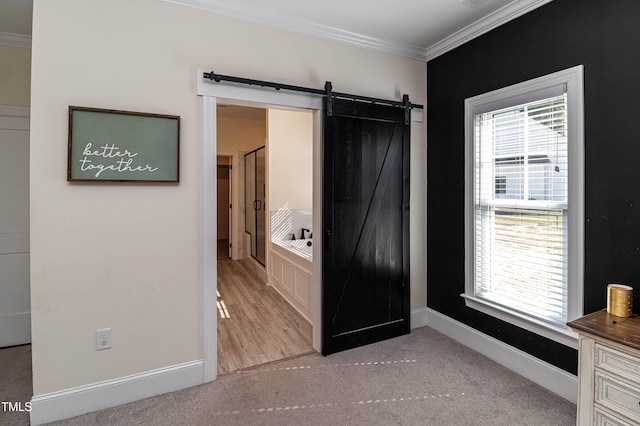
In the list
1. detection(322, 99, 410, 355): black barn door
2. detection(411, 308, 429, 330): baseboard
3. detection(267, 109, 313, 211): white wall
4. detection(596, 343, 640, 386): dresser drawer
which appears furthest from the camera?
detection(267, 109, 313, 211): white wall

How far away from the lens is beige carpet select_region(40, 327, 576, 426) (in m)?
1.97

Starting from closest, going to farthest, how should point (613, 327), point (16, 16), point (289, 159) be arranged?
1. point (613, 327)
2. point (16, 16)
3. point (289, 159)

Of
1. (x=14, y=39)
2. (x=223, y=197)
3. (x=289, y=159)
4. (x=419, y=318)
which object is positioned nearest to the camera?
(x=14, y=39)

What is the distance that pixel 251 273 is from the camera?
5590 mm

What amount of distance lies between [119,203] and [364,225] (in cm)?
186

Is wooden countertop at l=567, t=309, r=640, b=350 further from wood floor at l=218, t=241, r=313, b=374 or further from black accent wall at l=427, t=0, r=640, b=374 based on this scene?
wood floor at l=218, t=241, r=313, b=374

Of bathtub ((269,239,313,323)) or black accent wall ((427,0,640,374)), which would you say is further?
bathtub ((269,239,313,323))

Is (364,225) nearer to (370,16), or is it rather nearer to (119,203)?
(370,16)

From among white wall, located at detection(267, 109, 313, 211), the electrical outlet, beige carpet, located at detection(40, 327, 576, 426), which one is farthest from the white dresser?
white wall, located at detection(267, 109, 313, 211)

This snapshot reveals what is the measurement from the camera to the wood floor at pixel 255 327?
A: 276cm

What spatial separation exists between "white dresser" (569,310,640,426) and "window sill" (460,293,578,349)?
0.50 metres

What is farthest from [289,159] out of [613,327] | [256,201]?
[613,327]

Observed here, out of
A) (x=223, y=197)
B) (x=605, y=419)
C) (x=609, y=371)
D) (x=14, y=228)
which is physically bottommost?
(x=605, y=419)

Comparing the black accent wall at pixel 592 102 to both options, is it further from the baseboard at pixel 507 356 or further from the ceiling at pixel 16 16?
the ceiling at pixel 16 16
